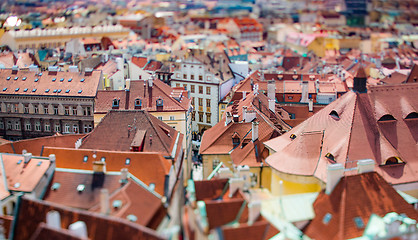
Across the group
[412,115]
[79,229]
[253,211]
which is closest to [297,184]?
[253,211]

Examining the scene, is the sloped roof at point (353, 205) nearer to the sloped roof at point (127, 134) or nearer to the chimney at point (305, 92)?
the sloped roof at point (127, 134)

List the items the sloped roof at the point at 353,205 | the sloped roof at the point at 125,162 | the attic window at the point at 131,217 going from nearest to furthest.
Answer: the attic window at the point at 131,217 → the sloped roof at the point at 353,205 → the sloped roof at the point at 125,162

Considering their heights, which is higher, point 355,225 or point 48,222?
point 48,222

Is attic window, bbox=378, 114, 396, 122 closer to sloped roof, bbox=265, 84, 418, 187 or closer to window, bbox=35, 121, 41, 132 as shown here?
sloped roof, bbox=265, 84, 418, 187

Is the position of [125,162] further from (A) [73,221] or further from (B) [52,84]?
(B) [52,84]

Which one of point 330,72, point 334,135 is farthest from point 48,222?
point 330,72

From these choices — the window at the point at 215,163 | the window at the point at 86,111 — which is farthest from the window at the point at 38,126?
the window at the point at 215,163

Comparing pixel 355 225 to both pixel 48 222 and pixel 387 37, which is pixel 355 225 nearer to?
pixel 48 222
